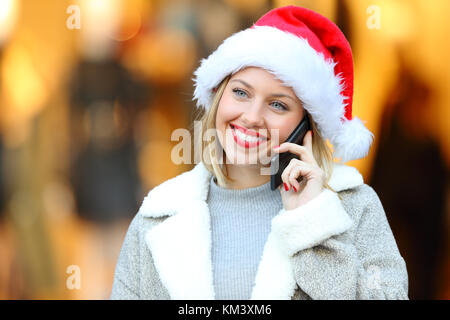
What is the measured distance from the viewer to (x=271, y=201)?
1590 millimetres

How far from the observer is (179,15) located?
3166 millimetres

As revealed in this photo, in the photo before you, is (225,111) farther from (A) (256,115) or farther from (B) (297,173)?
(B) (297,173)

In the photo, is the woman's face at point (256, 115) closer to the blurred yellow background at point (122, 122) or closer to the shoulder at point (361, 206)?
the shoulder at point (361, 206)

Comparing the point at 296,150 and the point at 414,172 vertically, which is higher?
the point at 296,150

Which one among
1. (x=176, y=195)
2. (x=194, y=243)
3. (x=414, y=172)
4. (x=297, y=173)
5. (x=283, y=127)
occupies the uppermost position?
(x=283, y=127)

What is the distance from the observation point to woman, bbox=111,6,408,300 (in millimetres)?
1362

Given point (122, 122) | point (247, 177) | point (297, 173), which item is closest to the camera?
point (297, 173)

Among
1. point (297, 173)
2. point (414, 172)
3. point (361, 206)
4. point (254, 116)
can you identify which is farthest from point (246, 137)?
point (414, 172)

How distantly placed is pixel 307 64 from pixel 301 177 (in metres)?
0.34

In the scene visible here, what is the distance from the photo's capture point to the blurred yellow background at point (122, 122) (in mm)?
3035

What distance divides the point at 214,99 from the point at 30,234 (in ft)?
7.04

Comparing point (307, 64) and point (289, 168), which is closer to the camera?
point (289, 168)

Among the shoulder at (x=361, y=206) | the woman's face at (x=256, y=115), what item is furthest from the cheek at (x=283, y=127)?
the shoulder at (x=361, y=206)

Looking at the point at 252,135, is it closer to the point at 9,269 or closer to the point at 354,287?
the point at 354,287
